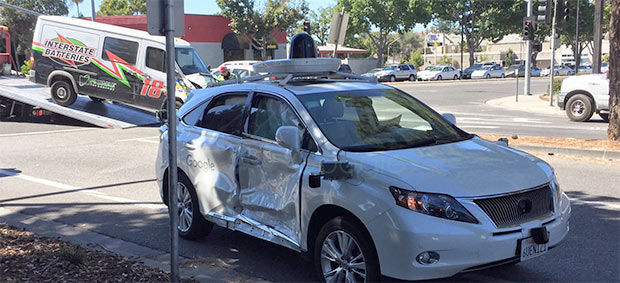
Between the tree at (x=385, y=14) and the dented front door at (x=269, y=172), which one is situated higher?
the tree at (x=385, y=14)

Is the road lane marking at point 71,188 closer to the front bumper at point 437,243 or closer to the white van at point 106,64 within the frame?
the front bumper at point 437,243

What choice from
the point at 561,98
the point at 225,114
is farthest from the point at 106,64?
the point at 561,98

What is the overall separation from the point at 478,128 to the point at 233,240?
11.1 m

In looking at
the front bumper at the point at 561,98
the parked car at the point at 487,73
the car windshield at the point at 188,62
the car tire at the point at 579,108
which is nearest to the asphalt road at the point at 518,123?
the car tire at the point at 579,108

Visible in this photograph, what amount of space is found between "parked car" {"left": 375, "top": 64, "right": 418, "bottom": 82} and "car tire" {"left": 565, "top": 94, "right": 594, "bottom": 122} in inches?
1394

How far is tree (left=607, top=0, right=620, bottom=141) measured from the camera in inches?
433

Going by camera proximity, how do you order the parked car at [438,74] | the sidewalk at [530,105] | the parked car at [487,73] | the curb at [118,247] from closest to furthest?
the curb at [118,247], the sidewalk at [530,105], the parked car at [438,74], the parked car at [487,73]

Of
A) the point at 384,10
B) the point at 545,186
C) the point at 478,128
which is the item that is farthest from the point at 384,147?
the point at 384,10

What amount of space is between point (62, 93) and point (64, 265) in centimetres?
1332

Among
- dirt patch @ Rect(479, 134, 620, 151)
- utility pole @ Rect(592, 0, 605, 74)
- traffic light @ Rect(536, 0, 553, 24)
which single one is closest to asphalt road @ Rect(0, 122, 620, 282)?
dirt patch @ Rect(479, 134, 620, 151)

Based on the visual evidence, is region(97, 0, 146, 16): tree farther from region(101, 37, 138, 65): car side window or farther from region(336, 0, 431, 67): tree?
region(101, 37, 138, 65): car side window

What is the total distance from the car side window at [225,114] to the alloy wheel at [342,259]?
1573 mm

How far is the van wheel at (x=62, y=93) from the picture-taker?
17.2 metres

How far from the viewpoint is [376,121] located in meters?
5.34
